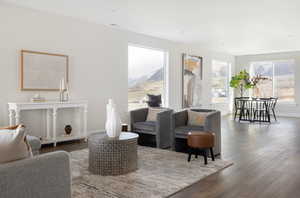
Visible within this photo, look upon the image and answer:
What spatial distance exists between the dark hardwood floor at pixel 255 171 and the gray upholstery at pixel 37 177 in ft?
4.17

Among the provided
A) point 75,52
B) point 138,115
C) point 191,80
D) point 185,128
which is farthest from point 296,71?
point 75,52

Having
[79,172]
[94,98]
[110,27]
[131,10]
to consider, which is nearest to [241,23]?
[131,10]

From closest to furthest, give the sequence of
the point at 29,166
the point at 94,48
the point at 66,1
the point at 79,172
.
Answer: the point at 29,166 < the point at 79,172 < the point at 66,1 < the point at 94,48

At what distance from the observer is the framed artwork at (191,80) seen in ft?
28.4

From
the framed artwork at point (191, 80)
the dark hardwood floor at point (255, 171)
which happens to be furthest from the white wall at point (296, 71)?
the dark hardwood floor at point (255, 171)

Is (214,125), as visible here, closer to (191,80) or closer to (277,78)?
(191,80)

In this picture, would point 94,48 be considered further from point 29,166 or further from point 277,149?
point 29,166

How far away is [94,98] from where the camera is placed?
6.05m

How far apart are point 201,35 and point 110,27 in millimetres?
2536

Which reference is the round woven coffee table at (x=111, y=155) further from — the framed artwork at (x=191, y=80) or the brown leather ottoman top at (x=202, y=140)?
the framed artwork at (x=191, y=80)

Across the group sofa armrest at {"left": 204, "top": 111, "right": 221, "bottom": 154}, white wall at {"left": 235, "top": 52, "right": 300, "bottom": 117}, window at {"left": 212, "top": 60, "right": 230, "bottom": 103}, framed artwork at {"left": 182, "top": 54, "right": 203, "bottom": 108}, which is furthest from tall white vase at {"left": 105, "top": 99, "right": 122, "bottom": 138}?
white wall at {"left": 235, "top": 52, "right": 300, "bottom": 117}

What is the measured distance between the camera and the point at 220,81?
432 inches

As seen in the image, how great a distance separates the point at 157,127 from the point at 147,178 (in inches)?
69.0

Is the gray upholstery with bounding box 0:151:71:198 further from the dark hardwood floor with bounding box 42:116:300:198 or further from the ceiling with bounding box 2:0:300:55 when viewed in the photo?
the ceiling with bounding box 2:0:300:55
